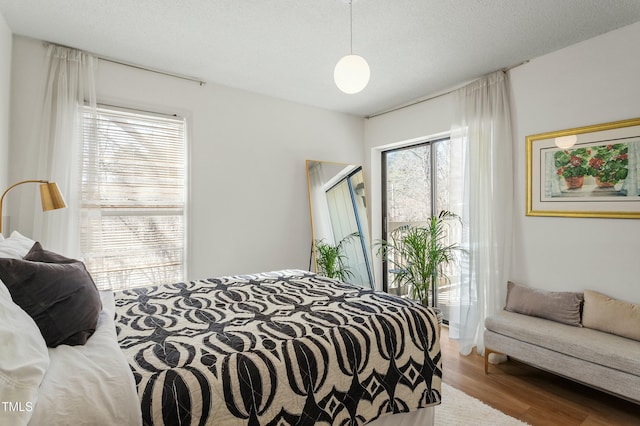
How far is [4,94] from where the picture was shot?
2.47 metres

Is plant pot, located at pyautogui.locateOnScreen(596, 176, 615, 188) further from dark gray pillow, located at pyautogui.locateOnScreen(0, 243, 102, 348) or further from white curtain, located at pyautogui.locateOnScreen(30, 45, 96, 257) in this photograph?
white curtain, located at pyautogui.locateOnScreen(30, 45, 96, 257)

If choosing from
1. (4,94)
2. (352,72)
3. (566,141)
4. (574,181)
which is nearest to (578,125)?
(566,141)

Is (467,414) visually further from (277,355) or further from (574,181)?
(574,181)

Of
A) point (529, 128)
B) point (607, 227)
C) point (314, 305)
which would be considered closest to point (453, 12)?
point (529, 128)

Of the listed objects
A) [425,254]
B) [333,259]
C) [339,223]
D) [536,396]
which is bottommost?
[536,396]

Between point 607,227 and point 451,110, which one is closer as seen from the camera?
point 607,227

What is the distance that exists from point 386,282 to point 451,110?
7.86 feet

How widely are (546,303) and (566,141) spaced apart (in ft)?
4.42

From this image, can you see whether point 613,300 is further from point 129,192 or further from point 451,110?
point 129,192

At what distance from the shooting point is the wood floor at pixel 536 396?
2.15m

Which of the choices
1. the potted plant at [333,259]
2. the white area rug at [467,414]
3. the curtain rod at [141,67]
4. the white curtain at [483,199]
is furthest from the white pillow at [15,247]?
the white curtain at [483,199]

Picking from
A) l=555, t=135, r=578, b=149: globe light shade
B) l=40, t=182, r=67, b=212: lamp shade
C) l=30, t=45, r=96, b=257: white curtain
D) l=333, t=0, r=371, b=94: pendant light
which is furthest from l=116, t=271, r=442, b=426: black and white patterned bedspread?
l=555, t=135, r=578, b=149: globe light shade

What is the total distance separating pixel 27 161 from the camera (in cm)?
267

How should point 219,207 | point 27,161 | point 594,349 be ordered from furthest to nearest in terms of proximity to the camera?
point 219,207 → point 27,161 → point 594,349
